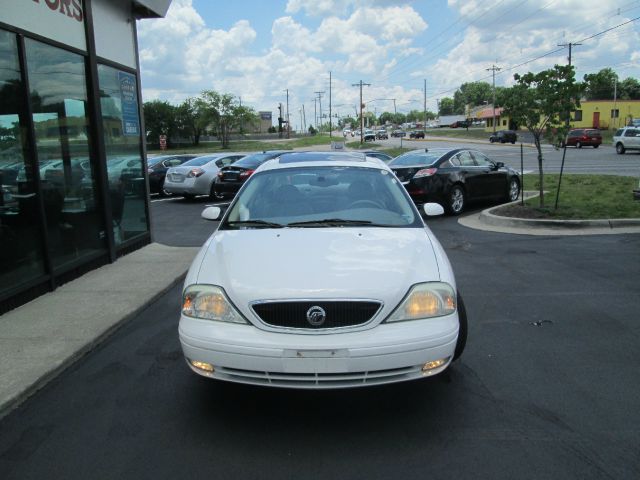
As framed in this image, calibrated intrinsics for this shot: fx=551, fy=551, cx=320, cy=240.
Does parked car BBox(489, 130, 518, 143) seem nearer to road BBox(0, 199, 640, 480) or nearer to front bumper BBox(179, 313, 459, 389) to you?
road BBox(0, 199, 640, 480)

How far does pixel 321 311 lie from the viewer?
319 cm

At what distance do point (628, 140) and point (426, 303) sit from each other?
37.7 m

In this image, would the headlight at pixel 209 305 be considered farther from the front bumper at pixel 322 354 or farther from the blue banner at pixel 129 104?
the blue banner at pixel 129 104

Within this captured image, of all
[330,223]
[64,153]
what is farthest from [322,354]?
[64,153]

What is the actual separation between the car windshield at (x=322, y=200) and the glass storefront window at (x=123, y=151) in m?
4.32

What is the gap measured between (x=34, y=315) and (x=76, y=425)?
2571 mm

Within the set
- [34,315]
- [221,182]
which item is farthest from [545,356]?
[221,182]

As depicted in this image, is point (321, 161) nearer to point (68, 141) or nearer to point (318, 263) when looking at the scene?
point (318, 263)

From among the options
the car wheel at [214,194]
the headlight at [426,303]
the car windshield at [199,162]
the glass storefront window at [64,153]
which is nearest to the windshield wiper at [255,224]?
the headlight at [426,303]

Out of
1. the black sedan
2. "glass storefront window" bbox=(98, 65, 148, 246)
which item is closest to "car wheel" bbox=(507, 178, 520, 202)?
the black sedan

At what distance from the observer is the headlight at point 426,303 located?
3305mm

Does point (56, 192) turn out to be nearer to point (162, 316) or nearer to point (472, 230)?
point (162, 316)

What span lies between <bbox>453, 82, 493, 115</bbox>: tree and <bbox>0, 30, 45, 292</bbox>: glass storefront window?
169 metres

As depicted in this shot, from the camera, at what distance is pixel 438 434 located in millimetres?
3221
